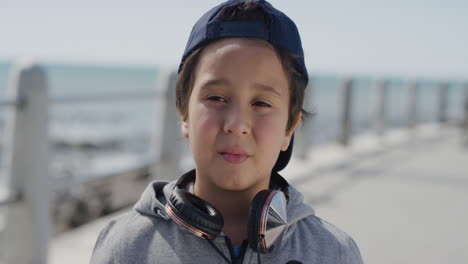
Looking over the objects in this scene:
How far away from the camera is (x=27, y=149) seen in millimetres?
3148

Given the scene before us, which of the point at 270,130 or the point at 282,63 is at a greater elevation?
the point at 282,63

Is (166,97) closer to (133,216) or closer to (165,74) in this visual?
(165,74)

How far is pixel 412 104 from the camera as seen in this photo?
1105 centimetres

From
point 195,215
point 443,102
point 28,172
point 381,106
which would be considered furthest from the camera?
point 443,102

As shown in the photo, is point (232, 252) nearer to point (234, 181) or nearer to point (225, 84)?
point (234, 181)

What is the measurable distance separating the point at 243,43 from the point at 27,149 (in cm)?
211

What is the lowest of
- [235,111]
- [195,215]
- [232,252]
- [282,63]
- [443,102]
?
[443,102]

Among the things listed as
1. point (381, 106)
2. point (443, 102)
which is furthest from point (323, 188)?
point (443, 102)

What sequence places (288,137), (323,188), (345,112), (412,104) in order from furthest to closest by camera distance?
(412,104), (345,112), (323,188), (288,137)

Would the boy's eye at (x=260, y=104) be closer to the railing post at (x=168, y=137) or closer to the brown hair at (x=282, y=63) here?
the brown hair at (x=282, y=63)

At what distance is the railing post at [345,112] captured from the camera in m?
8.18

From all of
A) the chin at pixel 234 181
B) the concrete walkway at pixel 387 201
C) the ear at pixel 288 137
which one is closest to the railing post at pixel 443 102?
the concrete walkway at pixel 387 201

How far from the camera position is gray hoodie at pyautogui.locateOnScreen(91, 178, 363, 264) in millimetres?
1380

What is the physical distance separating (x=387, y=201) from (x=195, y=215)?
12.6ft
